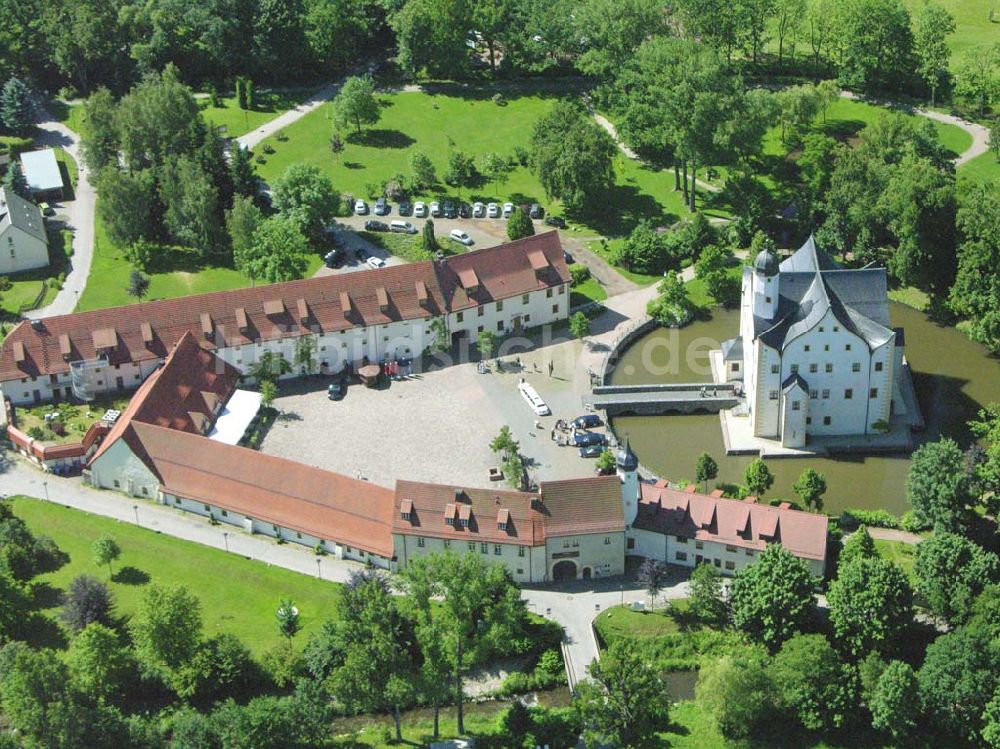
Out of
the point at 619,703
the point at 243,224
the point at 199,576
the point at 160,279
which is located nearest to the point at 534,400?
the point at 199,576

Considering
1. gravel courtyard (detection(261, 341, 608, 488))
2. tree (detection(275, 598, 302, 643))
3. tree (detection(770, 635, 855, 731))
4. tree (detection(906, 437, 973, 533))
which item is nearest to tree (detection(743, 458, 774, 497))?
tree (detection(906, 437, 973, 533))

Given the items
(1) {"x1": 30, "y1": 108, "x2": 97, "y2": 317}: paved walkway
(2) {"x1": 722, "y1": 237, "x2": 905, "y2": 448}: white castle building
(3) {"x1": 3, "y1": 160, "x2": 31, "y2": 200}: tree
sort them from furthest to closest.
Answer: (3) {"x1": 3, "y1": 160, "x2": 31, "y2": 200}: tree < (1) {"x1": 30, "y1": 108, "x2": 97, "y2": 317}: paved walkway < (2) {"x1": 722, "y1": 237, "x2": 905, "y2": 448}: white castle building

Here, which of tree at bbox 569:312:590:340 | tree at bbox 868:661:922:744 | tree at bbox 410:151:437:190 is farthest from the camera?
tree at bbox 410:151:437:190

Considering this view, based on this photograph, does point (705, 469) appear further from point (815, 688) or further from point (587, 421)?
point (815, 688)

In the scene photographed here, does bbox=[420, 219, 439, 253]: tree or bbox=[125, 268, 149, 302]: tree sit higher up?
bbox=[420, 219, 439, 253]: tree

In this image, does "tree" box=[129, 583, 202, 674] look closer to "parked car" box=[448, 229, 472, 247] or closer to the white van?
the white van

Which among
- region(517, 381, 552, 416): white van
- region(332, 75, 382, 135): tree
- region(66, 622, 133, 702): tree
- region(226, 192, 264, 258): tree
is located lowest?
region(66, 622, 133, 702): tree

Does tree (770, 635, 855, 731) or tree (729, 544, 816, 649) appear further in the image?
tree (729, 544, 816, 649)
